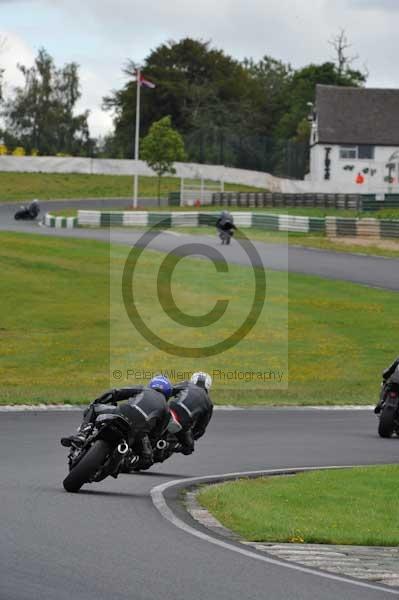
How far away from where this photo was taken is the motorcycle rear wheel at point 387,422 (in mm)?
17953

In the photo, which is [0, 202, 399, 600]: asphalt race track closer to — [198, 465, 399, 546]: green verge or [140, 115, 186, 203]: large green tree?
[198, 465, 399, 546]: green verge

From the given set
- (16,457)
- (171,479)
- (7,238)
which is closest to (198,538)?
(171,479)

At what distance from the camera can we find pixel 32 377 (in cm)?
2606

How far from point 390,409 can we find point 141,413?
271 inches

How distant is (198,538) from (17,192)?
80.7 metres

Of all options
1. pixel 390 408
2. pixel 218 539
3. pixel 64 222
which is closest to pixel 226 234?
pixel 64 222

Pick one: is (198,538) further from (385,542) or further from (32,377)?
(32,377)

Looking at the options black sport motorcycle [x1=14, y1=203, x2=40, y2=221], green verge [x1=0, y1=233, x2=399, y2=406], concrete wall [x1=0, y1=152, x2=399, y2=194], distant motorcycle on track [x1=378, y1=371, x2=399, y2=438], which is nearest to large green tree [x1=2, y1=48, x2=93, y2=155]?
concrete wall [x1=0, y1=152, x2=399, y2=194]

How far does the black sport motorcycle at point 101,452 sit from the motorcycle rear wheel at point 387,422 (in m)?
7.14

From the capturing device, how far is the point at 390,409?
1792 cm

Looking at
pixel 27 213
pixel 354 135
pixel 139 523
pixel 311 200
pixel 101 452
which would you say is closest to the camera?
pixel 139 523

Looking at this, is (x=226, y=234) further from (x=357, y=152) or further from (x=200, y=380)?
(x=357, y=152)

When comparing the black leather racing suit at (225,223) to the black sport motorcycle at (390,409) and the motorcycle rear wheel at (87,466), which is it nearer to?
the black sport motorcycle at (390,409)

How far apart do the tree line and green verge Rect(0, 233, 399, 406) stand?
5217cm
